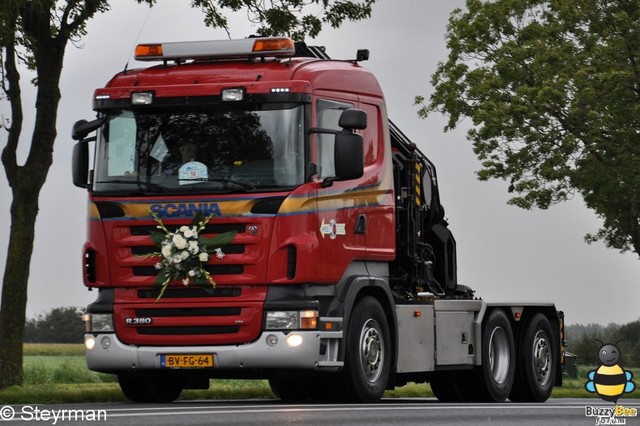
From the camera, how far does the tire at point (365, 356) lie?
51.1ft

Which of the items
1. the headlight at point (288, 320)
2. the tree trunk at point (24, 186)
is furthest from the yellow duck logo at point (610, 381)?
the tree trunk at point (24, 186)

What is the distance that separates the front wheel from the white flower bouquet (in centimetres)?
175

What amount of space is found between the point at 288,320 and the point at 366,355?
1.35 meters

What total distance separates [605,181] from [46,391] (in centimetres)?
2443

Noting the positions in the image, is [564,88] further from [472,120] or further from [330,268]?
[330,268]

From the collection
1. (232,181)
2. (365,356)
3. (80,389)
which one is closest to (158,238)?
(232,181)

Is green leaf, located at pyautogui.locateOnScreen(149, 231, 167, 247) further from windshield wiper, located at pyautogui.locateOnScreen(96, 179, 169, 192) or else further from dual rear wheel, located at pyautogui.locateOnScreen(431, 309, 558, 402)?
dual rear wheel, located at pyautogui.locateOnScreen(431, 309, 558, 402)

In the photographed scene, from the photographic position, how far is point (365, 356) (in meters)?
15.9

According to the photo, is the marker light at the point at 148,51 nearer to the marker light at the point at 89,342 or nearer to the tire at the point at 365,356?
the marker light at the point at 89,342

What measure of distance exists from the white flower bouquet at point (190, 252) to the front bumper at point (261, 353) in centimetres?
71

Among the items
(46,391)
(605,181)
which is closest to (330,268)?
(46,391)

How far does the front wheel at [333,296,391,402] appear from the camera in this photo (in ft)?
51.1

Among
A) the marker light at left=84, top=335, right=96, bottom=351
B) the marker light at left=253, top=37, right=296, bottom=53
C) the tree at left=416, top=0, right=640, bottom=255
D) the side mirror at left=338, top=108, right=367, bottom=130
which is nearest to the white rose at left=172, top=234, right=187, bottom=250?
the marker light at left=84, top=335, right=96, bottom=351

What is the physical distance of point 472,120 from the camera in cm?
4366
